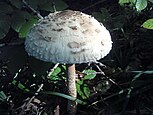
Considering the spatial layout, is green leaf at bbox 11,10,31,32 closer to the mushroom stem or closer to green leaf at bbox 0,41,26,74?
green leaf at bbox 0,41,26,74

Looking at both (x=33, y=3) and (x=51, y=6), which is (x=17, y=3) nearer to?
(x=33, y=3)

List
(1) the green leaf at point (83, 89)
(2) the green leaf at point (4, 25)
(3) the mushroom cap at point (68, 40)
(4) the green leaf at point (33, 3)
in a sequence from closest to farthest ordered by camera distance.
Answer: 1. (3) the mushroom cap at point (68, 40)
2. (2) the green leaf at point (4, 25)
3. (4) the green leaf at point (33, 3)
4. (1) the green leaf at point (83, 89)

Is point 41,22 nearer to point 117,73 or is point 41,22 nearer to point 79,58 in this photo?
point 79,58

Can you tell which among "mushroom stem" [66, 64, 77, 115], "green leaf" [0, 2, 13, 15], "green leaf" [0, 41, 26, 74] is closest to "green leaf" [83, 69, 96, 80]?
"mushroom stem" [66, 64, 77, 115]

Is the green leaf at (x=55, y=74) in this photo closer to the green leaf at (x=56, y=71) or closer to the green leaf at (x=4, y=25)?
the green leaf at (x=56, y=71)

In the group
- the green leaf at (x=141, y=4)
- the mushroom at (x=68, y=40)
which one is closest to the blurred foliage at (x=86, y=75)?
the green leaf at (x=141, y=4)

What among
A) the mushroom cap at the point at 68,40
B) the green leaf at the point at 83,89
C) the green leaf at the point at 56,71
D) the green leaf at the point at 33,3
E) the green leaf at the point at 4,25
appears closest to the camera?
the mushroom cap at the point at 68,40

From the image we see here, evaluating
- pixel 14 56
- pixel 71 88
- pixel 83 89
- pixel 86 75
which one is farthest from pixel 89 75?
pixel 14 56

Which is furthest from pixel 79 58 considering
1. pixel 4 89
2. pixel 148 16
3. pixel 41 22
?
pixel 148 16
